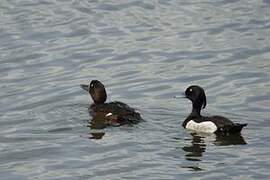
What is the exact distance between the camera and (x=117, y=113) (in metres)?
15.5

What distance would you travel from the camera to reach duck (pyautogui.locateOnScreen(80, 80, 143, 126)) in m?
15.3

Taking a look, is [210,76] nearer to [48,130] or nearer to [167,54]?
[167,54]

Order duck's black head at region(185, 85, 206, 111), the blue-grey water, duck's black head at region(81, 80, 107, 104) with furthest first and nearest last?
duck's black head at region(81, 80, 107, 104) → duck's black head at region(185, 85, 206, 111) → the blue-grey water

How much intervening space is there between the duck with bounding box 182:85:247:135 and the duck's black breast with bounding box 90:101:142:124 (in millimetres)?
865

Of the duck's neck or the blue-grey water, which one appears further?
the duck's neck

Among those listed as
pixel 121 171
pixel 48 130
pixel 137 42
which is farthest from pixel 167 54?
pixel 121 171

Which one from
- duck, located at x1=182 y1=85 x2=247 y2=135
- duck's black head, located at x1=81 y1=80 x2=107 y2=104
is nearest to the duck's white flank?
duck, located at x1=182 y1=85 x2=247 y2=135

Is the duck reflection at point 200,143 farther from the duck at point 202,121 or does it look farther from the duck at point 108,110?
the duck at point 108,110

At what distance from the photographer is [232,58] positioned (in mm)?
19812

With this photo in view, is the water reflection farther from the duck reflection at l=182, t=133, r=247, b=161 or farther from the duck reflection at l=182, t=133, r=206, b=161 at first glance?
the duck reflection at l=182, t=133, r=206, b=161

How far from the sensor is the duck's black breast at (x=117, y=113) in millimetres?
15297

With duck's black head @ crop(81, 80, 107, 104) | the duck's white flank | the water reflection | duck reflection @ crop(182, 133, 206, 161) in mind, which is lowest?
duck reflection @ crop(182, 133, 206, 161)

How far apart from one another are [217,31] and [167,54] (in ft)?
7.59

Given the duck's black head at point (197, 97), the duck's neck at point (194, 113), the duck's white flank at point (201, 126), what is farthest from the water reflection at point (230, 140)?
the duck's black head at point (197, 97)
